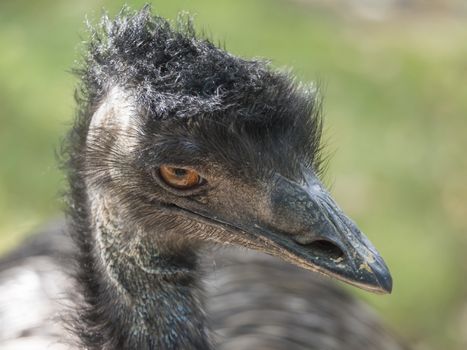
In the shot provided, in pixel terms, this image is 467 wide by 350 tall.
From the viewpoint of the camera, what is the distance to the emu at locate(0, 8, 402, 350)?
203cm

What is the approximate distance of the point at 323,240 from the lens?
79.7 inches

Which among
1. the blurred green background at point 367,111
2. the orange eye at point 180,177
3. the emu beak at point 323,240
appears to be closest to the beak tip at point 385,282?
the emu beak at point 323,240

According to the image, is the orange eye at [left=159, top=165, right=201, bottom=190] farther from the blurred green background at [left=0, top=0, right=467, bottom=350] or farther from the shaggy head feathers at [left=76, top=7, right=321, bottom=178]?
the blurred green background at [left=0, top=0, right=467, bottom=350]

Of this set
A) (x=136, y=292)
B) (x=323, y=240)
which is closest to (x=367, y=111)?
(x=136, y=292)

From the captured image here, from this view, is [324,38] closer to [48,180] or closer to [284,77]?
[48,180]

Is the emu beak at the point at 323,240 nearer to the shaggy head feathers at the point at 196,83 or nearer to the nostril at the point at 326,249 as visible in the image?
the nostril at the point at 326,249

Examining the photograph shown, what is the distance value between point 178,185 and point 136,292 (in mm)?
305

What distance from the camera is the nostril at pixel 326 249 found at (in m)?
2.02

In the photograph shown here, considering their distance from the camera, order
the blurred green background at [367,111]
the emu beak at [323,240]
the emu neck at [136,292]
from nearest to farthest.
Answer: the emu beak at [323,240] < the emu neck at [136,292] < the blurred green background at [367,111]

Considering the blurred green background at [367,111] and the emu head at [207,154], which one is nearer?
the emu head at [207,154]

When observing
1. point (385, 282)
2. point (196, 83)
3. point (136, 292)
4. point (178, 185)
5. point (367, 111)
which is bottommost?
point (385, 282)

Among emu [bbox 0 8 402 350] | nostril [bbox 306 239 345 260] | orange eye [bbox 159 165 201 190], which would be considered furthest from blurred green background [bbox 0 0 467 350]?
nostril [bbox 306 239 345 260]

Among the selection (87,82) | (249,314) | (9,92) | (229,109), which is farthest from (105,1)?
(229,109)

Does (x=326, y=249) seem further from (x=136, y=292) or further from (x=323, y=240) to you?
(x=136, y=292)
